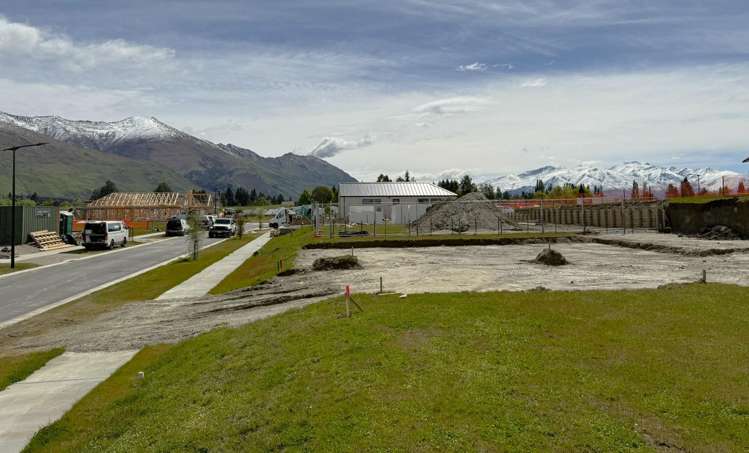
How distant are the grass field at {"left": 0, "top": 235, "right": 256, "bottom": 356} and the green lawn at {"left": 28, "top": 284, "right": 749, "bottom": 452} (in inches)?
273

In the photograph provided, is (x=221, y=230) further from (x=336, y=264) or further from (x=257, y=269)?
(x=336, y=264)

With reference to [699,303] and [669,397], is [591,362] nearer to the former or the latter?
[669,397]

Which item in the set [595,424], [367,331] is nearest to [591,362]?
[595,424]

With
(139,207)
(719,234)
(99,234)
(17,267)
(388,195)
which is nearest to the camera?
(17,267)

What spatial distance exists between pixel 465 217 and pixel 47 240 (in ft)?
131

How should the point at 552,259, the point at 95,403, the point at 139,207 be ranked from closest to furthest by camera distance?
1. the point at 95,403
2. the point at 552,259
3. the point at 139,207

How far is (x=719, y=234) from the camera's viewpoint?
145ft

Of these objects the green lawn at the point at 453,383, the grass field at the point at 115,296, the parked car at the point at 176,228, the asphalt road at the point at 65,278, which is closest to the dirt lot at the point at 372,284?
the grass field at the point at 115,296

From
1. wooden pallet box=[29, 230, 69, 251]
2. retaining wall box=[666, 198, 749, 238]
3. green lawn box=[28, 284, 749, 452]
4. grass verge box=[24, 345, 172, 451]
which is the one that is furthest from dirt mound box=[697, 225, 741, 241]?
wooden pallet box=[29, 230, 69, 251]

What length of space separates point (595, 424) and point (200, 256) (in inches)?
1532

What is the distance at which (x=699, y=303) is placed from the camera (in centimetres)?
1441

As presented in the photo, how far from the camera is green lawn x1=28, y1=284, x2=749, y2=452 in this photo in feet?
24.7

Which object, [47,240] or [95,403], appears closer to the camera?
[95,403]

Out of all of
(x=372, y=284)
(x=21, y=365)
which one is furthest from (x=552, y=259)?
(x=21, y=365)
